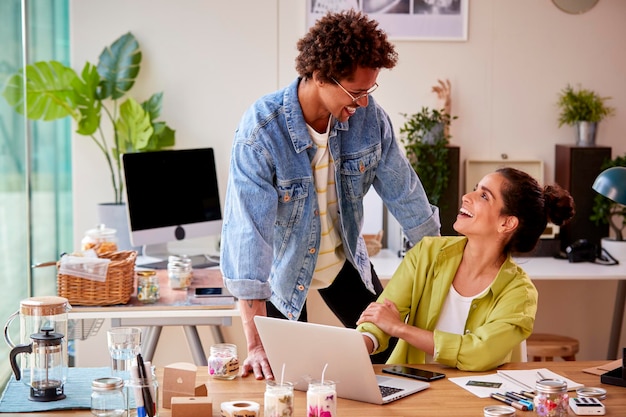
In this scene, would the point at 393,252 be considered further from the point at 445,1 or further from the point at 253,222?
the point at 253,222

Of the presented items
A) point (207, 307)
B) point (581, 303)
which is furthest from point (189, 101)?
point (581, 303)

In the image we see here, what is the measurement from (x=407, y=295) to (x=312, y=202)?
1.25 feet

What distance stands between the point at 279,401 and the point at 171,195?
2213 mm

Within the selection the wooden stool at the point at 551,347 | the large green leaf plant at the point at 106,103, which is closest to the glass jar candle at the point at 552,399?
the wooden stool at the point at 551,347

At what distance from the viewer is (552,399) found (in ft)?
6.05

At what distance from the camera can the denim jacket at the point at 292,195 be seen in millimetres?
2344

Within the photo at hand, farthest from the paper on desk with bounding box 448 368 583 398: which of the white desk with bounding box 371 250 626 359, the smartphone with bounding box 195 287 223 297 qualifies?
the white desk with bounding box 371 250 626 359

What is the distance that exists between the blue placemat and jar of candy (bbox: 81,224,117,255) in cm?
130

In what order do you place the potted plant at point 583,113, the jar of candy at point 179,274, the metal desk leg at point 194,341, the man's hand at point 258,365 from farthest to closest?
the potted plant at point 583,113 < the metal desk leg at point 194,341 < the jar of candy at point 179,274 < the man's hand at point 258,365

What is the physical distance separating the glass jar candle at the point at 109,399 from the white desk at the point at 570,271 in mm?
2001

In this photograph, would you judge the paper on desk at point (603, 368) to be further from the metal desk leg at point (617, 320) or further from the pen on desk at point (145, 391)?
the metal desk leg at point (617, 320)

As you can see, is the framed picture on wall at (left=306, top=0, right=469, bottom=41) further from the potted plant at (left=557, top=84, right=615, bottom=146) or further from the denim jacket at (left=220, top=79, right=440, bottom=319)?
the denim jacket at (left=220, top=79, right=440, bottom=319)

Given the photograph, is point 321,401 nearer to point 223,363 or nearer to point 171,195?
point 223,363

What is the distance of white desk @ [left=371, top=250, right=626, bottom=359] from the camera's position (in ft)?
12.4
